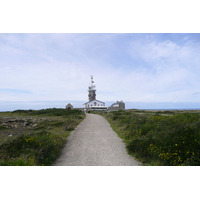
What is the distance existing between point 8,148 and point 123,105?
7663 centimetres

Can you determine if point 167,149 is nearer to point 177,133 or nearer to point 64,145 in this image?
point 177,133

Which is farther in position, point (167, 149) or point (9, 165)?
point (167, 149)

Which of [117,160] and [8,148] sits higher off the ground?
[8,148]

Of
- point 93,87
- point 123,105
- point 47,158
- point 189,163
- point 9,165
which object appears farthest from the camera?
point 93,87

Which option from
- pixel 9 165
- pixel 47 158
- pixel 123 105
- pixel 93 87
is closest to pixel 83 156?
pixel 47 158

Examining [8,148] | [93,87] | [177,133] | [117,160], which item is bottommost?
[117,160]

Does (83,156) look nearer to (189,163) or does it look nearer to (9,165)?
(9,165)

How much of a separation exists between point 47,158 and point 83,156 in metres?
1.79

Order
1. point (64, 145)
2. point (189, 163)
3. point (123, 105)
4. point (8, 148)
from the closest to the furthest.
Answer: point (189, 163), point (8, 148), point (64, 145), point (123, 105)

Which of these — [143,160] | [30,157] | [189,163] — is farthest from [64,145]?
[189,163]

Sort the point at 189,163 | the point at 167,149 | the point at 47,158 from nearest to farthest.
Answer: the point at 189,163
the point at 167,149
the point at 47,158

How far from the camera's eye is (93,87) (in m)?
89.4

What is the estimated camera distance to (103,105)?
3314 inches

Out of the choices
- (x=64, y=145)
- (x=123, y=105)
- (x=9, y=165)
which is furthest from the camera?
(x=123, y=105)
